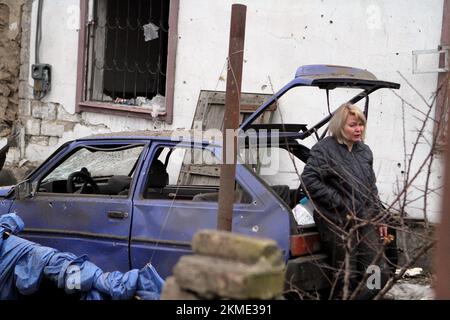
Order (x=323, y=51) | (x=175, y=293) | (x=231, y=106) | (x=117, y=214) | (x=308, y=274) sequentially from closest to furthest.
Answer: (x=175, y=293) → (x=231, y=106) → (x=308, y=274) → (x=117, y=214) → (x=323, y=51)

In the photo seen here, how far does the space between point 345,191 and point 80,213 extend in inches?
76.4

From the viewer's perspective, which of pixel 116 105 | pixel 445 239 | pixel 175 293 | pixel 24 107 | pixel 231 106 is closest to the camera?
pixel 445 239

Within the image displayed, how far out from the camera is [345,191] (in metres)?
4.04

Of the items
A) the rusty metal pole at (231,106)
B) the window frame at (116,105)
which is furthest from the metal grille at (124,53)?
the rusty metal pole at (231,106)

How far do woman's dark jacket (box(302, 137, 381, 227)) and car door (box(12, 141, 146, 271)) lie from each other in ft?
4.19

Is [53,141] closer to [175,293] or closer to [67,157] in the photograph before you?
[67,157]

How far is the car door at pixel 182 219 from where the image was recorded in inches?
156

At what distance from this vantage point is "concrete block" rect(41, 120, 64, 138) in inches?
346

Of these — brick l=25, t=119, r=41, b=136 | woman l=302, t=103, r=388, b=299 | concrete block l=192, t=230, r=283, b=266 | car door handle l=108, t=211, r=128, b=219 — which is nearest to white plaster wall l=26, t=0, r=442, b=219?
brick l=25, t=119, r=41, b=136

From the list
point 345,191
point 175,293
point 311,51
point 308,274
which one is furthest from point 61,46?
point 175,293

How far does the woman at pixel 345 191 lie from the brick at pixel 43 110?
5518 millimetres

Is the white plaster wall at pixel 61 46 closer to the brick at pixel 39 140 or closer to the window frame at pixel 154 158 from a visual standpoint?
the brick at pixel 39 140

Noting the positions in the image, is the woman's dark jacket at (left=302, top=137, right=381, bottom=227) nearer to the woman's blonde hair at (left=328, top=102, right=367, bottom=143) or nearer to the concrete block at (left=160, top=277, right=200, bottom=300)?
the woman's blonde hair at (left=328, top=102, right=367, bottom=143)

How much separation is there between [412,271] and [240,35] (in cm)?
316
